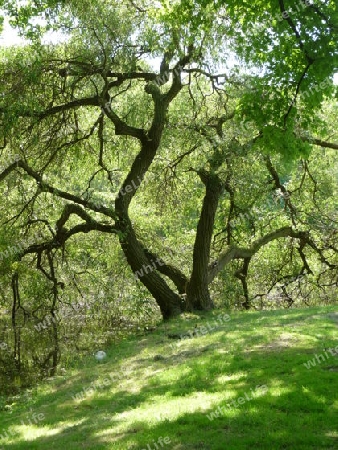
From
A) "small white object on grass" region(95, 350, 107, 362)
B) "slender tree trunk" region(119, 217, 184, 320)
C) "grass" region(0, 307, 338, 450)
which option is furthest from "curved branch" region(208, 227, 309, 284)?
"small white object on grass" region(95, 350, 107, 362)

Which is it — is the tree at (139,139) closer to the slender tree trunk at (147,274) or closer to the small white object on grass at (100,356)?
the slender tree trunk at (147,274)

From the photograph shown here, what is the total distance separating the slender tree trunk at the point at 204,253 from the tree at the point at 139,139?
0.03 metres

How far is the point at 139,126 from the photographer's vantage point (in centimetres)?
1594

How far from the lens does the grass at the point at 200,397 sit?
5.99 m

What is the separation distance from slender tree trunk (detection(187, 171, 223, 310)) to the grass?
3616 mm

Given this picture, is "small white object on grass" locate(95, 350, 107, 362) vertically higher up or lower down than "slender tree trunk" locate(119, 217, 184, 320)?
lower down

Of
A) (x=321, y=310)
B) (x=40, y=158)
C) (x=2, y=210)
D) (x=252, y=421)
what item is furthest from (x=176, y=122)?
(x=252, y=421)

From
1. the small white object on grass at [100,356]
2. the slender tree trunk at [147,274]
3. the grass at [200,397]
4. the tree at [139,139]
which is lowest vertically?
the grass at [200,397]

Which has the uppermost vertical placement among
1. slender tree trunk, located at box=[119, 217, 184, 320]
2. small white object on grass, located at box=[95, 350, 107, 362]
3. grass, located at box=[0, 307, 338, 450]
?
slender tree trunk, located at box=[119, 217, 184, 320]

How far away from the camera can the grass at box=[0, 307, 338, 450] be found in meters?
5.99

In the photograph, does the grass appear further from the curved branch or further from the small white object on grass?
the curved branch

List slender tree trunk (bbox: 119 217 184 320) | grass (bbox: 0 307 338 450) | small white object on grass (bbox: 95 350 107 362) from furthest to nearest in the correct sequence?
1. slender tree trunk (bbox: 119 217 184 320)
2. small white object on grass (bbox: 95 350 107 362)
3. grass (bbox: 0 307 338 450)

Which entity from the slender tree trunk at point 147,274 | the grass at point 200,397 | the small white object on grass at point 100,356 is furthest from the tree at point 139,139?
the grass at point 200,397

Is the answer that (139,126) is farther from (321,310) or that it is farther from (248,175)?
(321,310)
